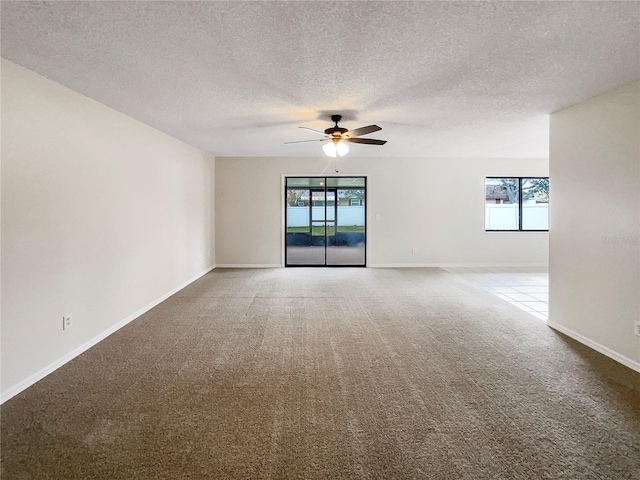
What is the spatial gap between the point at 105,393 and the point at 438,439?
214cm

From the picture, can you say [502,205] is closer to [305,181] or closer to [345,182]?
[345,182]

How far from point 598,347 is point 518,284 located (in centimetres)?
281

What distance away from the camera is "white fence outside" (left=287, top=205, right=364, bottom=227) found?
25.1ft

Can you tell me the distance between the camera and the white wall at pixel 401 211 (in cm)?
721

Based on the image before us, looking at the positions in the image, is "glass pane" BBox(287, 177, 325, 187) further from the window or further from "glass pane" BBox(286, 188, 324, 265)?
the window

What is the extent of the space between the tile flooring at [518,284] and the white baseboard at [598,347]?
1.08ft

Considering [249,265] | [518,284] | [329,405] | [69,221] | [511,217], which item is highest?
[511,217]

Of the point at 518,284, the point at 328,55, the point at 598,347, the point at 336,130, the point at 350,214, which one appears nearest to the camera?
the point at 328,55

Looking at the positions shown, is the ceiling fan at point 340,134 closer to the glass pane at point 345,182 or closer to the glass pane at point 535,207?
the glass pane at point 345,182

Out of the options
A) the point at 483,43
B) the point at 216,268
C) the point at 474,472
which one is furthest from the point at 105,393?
the point at 216,268

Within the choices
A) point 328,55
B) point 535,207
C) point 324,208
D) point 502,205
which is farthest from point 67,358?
point 535,207

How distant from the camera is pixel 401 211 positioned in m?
7.32

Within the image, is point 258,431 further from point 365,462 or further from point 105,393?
point 105,393

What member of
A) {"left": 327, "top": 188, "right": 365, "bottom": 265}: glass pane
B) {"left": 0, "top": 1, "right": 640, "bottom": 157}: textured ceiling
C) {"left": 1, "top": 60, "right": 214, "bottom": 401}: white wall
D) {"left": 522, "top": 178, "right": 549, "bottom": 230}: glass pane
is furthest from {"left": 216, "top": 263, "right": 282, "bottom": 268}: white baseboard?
{"left": 522, "top": 178, "right": 549, "bottom": 230}: glass pane
